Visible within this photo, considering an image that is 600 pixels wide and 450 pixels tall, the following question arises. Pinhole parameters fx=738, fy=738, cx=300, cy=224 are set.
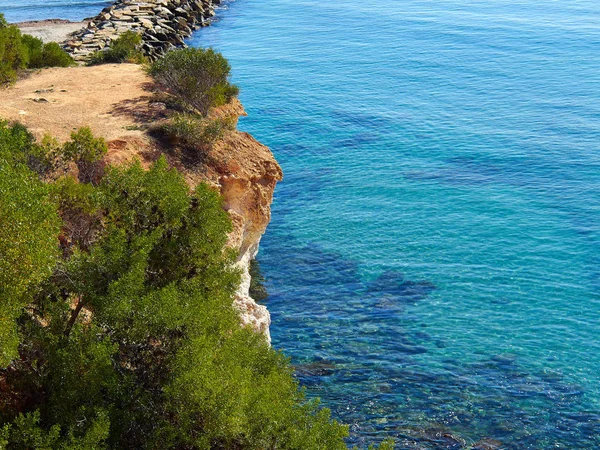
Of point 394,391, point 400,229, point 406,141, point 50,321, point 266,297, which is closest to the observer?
point 50,321

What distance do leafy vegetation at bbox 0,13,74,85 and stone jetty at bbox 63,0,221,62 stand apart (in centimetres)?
1274

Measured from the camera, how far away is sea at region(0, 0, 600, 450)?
32.0 m

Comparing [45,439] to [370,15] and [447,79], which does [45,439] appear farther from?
[370,15]

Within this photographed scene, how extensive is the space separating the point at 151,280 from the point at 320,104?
46.6 m

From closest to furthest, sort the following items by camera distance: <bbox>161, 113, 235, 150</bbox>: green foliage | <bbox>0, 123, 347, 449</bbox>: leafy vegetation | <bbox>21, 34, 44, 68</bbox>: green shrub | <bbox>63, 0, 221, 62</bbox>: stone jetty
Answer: <bbox>0, 123, 347, 449</bbox>: leafy vegetation
<bbox>161, 113, 235, 150</bbox>: green foliage
<bbox>21, 34, 44, 68</bbox>: green shrub
<bbox>63, 0, 221, 62</bbox>: stone jetty

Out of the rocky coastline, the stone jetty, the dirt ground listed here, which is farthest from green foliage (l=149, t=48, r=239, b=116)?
the stone jetty

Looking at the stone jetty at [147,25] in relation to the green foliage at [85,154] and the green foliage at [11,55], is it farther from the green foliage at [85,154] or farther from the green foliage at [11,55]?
the green foliage at [85,154]

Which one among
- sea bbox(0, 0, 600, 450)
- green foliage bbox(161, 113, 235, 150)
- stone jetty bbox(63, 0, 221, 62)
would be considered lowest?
sea bbox(0, 0, 600, 450)

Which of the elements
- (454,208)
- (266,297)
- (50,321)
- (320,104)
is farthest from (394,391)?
(320,104)

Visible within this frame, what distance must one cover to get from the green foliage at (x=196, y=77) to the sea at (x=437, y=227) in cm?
952

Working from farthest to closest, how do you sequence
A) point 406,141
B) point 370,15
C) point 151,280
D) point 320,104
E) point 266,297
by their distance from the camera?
point 370,15 → point 320,104 → point 406,141 → point 266,297 → point 151,280

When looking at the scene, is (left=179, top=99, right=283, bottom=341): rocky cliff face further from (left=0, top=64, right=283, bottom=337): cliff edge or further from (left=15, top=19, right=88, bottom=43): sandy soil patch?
(left=15, top=19, right=88, bottom=43): sandy soil patch

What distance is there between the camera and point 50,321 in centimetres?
2145

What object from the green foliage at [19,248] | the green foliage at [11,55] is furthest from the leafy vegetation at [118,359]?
the green foliage at [11,55]
